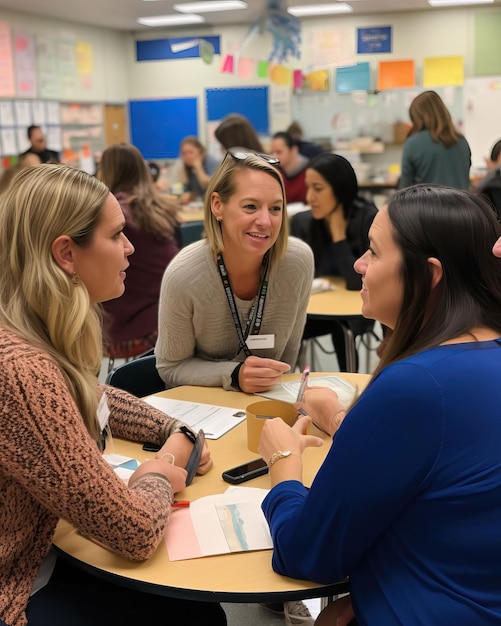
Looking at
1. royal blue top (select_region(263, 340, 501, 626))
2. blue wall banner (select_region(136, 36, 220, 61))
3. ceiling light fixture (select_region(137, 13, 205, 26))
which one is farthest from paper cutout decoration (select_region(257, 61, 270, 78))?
royal blue top (select_region(263, 340, 501, 626))

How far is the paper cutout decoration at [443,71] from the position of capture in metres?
9.18

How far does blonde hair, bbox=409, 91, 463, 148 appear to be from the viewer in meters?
4.46

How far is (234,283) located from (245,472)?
885mm

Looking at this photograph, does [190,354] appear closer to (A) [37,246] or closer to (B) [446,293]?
(A) [37,246]

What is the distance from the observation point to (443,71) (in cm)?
926

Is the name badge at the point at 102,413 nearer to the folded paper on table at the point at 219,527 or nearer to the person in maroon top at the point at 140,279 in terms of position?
the folded paper on table at the point at 219,527

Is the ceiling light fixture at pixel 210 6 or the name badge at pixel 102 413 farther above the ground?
the ceiling light fixture at pixel 210 6

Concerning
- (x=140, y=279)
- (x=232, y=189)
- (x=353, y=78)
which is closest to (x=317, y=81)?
(x=353, y=78)

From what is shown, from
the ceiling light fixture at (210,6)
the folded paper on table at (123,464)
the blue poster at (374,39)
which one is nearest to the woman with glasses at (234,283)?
the folded paper on table at (123,464)

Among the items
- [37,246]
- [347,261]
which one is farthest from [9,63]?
[37,246]

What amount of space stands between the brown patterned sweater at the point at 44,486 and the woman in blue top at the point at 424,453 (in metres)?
0.27

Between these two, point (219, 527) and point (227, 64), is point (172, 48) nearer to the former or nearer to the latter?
point (227, 64)

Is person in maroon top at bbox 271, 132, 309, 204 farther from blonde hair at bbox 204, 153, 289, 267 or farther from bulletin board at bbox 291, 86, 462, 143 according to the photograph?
bulletin board at bbox 291, 86, 462, 143

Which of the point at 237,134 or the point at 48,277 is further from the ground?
the point at 237,134
